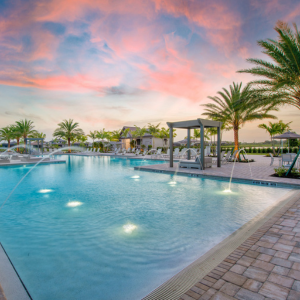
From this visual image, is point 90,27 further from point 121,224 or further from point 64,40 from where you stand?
point 121,224

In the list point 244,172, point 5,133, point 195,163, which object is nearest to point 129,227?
point 244,172

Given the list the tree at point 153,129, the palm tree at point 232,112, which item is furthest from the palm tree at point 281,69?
the tree at point 153,129

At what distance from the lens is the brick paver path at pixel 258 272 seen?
188cm

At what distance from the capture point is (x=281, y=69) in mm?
10008

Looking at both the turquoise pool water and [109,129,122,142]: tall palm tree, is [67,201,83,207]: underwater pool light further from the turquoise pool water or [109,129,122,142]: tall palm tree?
[109,129,122,142]: tall palm tree

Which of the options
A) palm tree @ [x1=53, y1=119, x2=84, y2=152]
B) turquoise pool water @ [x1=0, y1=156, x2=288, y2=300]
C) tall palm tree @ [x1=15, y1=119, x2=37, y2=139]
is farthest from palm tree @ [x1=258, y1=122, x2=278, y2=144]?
tall palm tree @ [x1=15, y1=119, x2=37, y2=139]

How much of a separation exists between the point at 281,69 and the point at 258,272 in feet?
35.8

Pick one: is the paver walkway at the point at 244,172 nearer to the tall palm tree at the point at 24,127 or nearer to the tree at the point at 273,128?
the tree at the point at 273,128

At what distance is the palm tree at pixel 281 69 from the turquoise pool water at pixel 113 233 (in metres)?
6.16

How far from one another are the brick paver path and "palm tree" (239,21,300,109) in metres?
8.97

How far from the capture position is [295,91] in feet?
33.8

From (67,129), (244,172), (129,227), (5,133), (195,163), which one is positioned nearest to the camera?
(129,227)

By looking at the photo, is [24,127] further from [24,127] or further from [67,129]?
[67,129]

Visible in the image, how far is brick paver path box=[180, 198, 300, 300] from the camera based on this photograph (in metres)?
1.88
